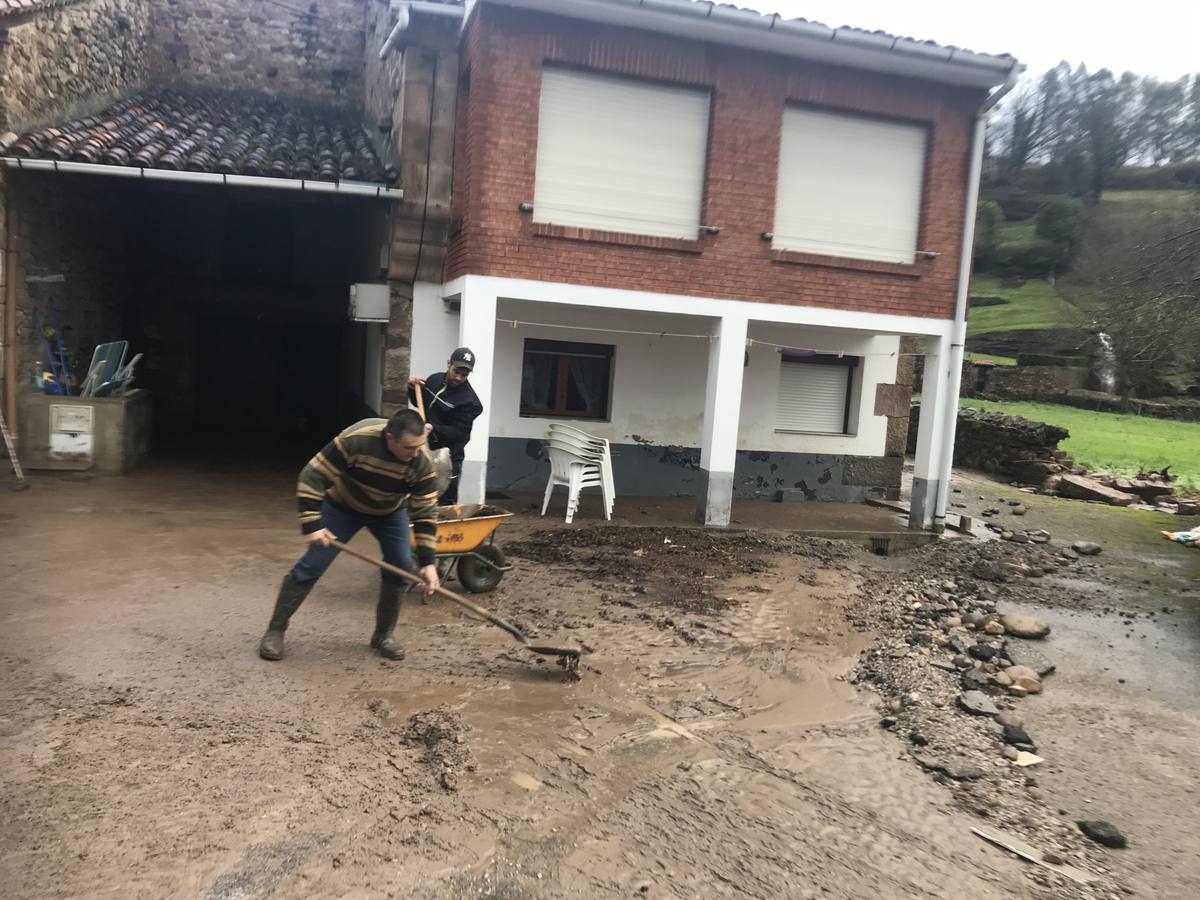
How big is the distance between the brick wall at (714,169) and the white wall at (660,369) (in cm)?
113

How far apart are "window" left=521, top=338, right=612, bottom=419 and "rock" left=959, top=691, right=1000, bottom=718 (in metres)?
7.02

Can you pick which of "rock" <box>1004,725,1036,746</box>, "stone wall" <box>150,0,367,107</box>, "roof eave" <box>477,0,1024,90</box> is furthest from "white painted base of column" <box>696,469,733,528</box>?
"stone wall" <box>150,0,367,107</box>

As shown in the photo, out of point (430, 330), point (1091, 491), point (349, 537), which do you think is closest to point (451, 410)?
point (349, 537)

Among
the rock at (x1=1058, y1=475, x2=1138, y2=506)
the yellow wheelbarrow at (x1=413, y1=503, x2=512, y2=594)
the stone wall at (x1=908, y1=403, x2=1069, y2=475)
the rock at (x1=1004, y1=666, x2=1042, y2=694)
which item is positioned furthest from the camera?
the stone wall at (x1=908, y1=403, x2=1069, y2=475)

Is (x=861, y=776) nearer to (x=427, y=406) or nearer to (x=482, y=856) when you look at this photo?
(x=482, y=856)

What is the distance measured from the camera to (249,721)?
168 inches

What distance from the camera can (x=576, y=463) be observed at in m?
9.77

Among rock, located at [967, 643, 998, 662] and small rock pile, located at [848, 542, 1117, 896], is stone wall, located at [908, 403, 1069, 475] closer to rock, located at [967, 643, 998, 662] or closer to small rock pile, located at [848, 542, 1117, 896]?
small rock pile, located at [848, 542, 1117, 896]

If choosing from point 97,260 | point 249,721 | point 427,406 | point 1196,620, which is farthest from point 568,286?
point 97,260

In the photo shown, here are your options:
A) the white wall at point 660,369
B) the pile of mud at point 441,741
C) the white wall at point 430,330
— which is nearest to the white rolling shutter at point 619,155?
the white wall at point 660,369

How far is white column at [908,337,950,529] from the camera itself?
1070 centimetres

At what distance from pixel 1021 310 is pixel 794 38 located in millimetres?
38532

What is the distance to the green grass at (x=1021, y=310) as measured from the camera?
3916cm

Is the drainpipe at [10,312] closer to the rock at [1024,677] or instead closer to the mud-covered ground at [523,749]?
the mud-covered ground at [523,749]
